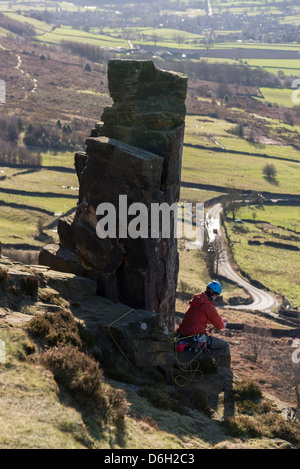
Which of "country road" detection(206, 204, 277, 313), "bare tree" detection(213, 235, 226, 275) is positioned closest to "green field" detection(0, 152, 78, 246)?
"country road" detection(206, 204, 277, 313)

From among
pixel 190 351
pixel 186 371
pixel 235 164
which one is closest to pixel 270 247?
pixel 235 164

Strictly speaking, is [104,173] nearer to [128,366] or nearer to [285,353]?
[128,366]

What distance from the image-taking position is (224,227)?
12506cm

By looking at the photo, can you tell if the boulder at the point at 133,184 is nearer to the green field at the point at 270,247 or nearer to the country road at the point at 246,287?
the country road at the point at 246,287

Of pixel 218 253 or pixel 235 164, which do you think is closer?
pixel 218 253

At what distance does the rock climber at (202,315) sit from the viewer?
76.0 feet

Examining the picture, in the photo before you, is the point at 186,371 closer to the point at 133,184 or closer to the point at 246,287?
the point at 133,184

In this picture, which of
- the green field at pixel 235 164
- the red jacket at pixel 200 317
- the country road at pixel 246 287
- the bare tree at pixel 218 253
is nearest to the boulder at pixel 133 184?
the red jacket at pixel 200 317

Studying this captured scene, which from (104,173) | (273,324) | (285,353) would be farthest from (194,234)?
(104,173)

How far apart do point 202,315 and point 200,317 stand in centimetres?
16

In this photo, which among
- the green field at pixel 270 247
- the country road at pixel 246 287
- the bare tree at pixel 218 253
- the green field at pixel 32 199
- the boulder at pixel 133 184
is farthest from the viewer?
the green field at pixel 32 199

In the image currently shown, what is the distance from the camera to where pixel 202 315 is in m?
23.7

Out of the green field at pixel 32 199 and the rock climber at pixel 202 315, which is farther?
the green field at pixel 32 199

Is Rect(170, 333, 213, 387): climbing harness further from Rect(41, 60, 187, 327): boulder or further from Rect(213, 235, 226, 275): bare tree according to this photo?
Rect(213, 235, 226, 275): bare tree
